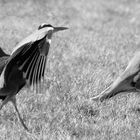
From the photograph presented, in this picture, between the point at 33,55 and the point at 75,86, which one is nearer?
the point at 33,55

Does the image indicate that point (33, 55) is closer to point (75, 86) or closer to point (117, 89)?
point (117, 89)

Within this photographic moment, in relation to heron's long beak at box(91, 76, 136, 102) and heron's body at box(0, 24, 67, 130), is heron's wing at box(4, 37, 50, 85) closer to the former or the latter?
heron's body at box(0, 24, 67, 130)

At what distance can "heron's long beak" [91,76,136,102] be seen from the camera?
241 inches

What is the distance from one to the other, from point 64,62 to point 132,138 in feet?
11.3

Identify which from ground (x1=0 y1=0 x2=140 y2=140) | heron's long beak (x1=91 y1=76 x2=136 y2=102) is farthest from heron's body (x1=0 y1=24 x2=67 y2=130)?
A: heron's long beak (x1=91 y1=76 x2=136 y2=102)

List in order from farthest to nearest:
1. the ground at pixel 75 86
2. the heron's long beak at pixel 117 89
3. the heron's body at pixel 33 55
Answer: the heron's long beak at pixel 117 89, the ground at pixel 75 86, the heron's body at pixel 33 55

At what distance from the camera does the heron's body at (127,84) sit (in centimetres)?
614

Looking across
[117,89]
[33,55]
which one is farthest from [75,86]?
[33,55]

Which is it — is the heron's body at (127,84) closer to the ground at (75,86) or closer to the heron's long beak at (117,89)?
the heron's long beak at (117,89)

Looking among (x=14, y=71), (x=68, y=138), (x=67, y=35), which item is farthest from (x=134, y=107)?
(x=67, y=35)

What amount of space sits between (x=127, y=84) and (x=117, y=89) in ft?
0.52

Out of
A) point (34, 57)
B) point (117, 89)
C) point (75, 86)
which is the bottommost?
point (75, 86)

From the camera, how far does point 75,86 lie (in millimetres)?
6758

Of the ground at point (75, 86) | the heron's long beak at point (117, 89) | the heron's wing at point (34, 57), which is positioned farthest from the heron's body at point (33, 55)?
the heron's long beak at point (117, 89)
